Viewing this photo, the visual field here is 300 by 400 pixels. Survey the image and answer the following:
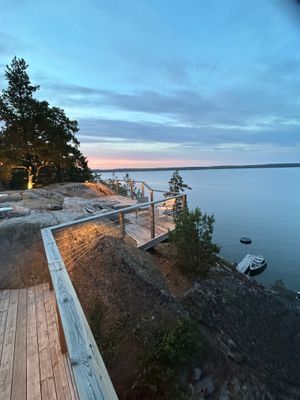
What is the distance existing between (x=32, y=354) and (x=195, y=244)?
14.2ft

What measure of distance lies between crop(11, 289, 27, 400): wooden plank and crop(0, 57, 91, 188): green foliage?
54.4ft

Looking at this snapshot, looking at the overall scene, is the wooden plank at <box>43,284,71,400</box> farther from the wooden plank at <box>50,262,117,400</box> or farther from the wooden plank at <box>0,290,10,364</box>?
the wooden plank at <box>50,262,117,400</box>

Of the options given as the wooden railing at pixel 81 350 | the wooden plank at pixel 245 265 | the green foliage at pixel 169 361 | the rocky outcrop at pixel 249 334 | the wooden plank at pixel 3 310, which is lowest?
the wooden plank at pixel 245 265

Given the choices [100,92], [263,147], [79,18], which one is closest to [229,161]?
[263,147]

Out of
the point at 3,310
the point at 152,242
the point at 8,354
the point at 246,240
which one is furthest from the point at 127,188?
the point at 246,240

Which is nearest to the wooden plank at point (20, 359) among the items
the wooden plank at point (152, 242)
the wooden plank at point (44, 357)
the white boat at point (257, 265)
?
the wooden plank at point (44, 357)

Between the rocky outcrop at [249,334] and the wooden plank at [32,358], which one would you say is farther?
the rocky outcrop at [249,334]

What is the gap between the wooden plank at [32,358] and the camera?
6.90 ft

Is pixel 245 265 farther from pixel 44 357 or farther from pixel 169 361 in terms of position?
pixel 44 357

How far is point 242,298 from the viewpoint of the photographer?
18.9 feet

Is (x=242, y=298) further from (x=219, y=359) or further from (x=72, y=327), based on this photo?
(x=72, y=327)

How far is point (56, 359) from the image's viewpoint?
248 centimetres

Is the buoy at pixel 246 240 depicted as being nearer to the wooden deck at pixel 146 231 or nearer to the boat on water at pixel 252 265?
the boat on water at pixel 252 265

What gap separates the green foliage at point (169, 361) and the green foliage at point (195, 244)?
2.23 metres
